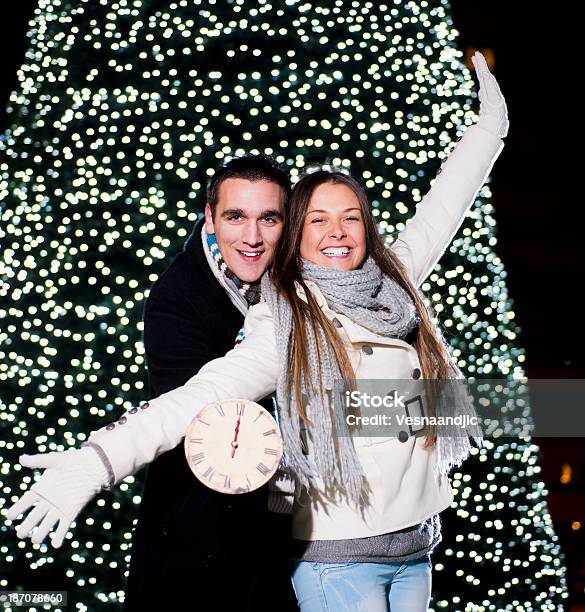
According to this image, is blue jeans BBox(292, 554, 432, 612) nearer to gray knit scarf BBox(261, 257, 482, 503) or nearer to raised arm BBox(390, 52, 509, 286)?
gray knit scarf BBox(261, 257, 482, 503)

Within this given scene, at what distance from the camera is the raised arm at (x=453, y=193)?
223 cm

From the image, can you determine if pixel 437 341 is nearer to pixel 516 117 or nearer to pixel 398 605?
pixel 398 605

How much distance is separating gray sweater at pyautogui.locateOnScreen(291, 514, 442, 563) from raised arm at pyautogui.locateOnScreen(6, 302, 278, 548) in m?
0.39

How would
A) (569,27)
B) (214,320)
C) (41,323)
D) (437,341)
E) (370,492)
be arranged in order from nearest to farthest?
(370,492) < (437,341) < (214,320) < (41,323) < (569,27)

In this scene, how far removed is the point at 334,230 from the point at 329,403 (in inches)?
17.5

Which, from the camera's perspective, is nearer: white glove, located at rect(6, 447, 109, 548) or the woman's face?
white glove, located at rect(6, 447, 109, 548)

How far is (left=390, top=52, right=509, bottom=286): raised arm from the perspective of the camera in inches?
87.8

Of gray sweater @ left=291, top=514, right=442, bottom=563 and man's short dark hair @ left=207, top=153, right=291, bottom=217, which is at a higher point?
man's short dark hair @ left=207, top=153, right=291, bottom=217

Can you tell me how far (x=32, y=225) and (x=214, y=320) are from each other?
3.42 feet


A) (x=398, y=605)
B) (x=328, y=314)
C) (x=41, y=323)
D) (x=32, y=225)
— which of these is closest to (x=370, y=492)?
(x=398, y=605)

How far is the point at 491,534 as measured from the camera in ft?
9.55

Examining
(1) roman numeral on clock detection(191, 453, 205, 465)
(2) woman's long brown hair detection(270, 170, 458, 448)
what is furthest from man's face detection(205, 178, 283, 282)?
(1) roman numeral on clock detection(191, 453, 205, 465)

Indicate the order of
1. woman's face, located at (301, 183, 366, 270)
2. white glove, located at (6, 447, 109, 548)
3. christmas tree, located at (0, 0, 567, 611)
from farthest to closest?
1. christmas tree, located at (0, 0, 567, 611)
2. woman's face, located at (301, 183, 366, 270)
3. white glove, located at (6, 447, 109, 548)

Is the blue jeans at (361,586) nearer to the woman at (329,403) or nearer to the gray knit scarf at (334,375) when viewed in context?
the woman at (329,403)
